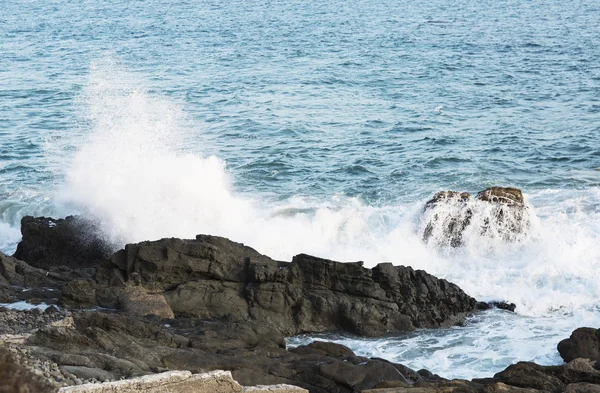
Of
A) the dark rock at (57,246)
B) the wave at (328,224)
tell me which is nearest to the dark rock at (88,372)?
the dark rock at (57,246)

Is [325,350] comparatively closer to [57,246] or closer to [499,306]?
[499,306]

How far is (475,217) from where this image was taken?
21250mm

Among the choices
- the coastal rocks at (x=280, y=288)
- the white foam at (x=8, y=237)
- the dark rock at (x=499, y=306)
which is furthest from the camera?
the white foam at (x=8, y=237)

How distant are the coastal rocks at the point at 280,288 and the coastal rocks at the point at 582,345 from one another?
2.43 meters

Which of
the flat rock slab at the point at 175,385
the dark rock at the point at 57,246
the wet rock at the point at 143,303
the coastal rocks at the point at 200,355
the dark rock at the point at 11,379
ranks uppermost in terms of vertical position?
the dark rock at the point at 57,246

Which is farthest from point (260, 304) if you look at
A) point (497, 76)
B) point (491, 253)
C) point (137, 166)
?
point (497, 76)

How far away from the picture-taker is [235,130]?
32.4 m

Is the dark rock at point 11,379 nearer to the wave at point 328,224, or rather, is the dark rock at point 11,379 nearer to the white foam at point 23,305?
the white foam at point 23,305

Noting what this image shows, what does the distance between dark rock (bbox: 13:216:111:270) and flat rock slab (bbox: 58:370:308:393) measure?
884 cm

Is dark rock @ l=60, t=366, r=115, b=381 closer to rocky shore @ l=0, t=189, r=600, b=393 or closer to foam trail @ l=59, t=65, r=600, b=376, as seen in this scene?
rocky shore @ l=0, t=189, r=600, b=393

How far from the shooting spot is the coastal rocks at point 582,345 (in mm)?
14789

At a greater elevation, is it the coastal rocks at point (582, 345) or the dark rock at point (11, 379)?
the coastal rocks at point (582, 345)

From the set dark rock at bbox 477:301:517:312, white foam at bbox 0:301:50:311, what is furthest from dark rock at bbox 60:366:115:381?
dark rock at bbox 477:301:517:312

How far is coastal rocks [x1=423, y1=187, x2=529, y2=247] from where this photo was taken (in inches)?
830
